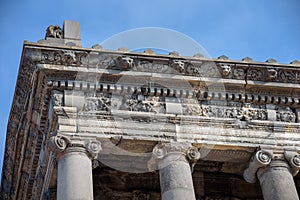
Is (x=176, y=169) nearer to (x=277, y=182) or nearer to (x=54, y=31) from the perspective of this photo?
(x=277, y=182)

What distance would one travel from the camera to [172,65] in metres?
21.0

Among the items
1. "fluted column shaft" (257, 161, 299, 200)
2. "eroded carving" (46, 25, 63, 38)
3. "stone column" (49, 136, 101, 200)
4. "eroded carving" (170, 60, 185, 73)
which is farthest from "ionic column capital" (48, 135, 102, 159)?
"fluted column shaft" (257, 161, 299, 200)

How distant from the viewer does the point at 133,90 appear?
2062 cm

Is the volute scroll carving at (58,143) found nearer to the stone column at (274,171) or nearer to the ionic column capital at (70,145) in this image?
the ionic column capital at (70,145)

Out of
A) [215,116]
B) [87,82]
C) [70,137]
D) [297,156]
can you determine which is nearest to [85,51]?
[87,82]

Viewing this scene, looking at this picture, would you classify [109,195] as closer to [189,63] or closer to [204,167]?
[204,167]

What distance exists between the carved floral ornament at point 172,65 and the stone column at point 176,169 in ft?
7.41

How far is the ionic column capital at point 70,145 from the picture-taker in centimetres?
1914

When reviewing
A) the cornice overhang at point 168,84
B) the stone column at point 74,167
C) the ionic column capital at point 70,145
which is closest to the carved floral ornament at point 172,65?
the cornice overhang at point 168,84

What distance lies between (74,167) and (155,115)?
275 centimetres

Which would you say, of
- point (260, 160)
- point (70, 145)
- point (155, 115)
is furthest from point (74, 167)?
point (260, 160)

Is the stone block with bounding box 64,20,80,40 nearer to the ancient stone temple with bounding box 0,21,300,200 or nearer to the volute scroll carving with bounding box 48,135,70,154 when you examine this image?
the ancient stone temple with bounding box 0,21,300,200

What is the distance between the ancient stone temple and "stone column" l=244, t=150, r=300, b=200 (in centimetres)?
3

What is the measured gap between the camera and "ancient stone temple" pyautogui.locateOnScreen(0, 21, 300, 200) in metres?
19.7
